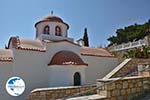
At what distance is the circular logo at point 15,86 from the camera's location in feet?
47.9

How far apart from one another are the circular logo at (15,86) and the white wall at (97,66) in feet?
21.3

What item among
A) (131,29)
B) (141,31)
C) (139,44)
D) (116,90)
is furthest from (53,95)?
(131,29)

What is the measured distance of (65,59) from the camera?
53.3 feet

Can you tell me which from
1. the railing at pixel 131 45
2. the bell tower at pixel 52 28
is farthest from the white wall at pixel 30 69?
the railing at pixel 131 45

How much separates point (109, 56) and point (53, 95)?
40.3 feet

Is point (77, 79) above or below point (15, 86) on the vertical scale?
above

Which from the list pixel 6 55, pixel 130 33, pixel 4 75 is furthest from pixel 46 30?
pixel 130 33

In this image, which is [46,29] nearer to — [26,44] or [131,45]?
[26,44]

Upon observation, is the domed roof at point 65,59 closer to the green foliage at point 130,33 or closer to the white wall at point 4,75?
the white wall at point 4,75

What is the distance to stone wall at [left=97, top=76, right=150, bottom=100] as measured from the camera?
6191 mm

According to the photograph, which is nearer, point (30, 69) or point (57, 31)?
point (30, 69)

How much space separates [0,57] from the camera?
14.7 metres

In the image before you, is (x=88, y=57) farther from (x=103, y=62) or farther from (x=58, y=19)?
(x=58, y=19)

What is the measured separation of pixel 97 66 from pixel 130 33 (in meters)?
27.9
